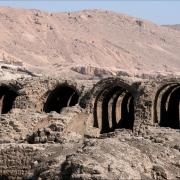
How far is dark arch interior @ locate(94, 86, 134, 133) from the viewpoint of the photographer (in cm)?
2781

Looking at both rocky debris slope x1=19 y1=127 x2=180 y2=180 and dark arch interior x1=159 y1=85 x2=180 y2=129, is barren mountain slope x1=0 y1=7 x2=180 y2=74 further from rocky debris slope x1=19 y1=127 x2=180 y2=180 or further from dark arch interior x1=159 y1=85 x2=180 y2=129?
rocky debris slope x1=19 y1=127 x2=180 y2=180

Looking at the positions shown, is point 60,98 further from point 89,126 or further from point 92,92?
point 89,126

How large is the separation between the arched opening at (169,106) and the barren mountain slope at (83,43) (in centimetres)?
4196

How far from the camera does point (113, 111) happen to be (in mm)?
29203

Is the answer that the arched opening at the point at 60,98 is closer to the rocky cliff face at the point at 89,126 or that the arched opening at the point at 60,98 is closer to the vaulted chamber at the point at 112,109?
the rocky cliff face at the point at 89,126

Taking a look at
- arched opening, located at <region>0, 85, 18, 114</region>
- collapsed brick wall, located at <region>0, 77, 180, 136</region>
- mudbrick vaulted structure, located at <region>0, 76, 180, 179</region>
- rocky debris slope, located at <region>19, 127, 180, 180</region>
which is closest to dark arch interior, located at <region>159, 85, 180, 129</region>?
mudbrick vaulted structure, located at <region>0, 76, 180, 179</region>

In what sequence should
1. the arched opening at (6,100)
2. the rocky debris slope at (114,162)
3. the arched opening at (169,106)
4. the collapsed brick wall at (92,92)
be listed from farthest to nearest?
the arched opening at (6,100), the arched opening at (169,106), the collapsed brick wall at (92,92), the rocky debris slope at (114,162)

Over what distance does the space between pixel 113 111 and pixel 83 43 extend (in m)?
71.9

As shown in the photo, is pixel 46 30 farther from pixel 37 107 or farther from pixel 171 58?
pixel 37 107

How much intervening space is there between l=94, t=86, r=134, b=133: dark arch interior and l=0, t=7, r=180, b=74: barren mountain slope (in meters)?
41.0

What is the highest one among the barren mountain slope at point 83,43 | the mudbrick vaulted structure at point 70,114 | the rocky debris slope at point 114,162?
the barren mountain slope at point 83,43

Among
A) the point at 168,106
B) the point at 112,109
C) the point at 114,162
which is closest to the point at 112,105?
the point at 112,109

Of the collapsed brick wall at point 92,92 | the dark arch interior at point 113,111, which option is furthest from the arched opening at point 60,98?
the dark arch interior at point 113,111

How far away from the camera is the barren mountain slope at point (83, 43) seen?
90750mm
